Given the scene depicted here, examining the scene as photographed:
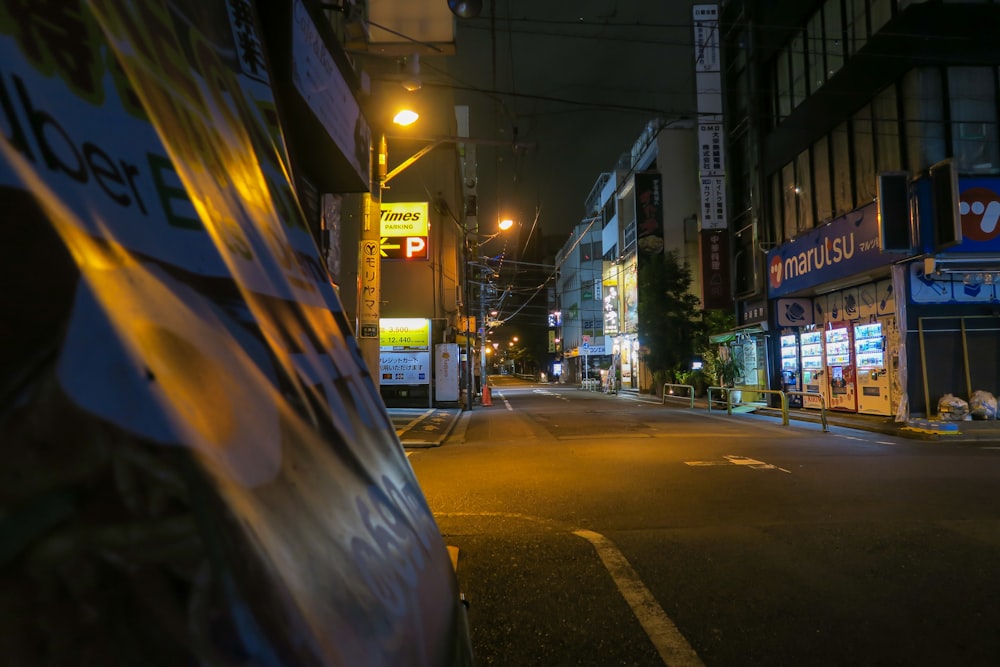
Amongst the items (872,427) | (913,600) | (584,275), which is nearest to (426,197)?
(872,427)

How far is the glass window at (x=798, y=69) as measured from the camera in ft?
63.5

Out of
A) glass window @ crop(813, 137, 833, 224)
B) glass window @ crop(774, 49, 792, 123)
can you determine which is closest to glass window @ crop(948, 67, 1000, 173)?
glass window @ crop(813, 137, 833, 224)

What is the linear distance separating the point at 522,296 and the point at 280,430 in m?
71.0

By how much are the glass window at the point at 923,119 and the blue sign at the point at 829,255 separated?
149 centimetres

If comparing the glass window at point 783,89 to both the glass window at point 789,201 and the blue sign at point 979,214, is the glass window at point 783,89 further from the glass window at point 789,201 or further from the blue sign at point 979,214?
the blue sign at point 979,214

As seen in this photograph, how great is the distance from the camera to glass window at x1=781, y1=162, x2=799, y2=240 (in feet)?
65.8

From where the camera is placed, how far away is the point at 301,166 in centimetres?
698

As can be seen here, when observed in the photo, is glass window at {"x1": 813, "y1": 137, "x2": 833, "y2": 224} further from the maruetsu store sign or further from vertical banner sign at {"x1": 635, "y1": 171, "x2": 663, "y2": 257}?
vertical banner sign at {"x1": 635, "y1": 171, "x2": 663, "y2": 257}

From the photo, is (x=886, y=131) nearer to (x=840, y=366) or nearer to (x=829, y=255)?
(x=829, y=255)

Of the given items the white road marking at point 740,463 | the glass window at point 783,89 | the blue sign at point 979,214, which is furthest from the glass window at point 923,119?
the white road marking at point 740,463

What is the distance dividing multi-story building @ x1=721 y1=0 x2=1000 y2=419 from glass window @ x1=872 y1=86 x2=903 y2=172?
0.04 meters

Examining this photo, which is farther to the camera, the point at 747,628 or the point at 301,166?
the point at 301,166

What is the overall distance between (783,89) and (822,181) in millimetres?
4767

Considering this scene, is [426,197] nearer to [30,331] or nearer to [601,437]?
[601,437]
